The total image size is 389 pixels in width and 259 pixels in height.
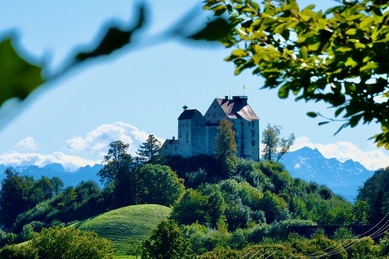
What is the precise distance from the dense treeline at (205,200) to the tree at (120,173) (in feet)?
0.31

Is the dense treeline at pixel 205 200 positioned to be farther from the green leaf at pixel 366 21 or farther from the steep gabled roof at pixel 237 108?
the green leaf at pixel 366 21

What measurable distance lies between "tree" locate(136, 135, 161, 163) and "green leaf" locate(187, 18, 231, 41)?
220 feet

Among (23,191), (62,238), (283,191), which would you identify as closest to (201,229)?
(62,238)

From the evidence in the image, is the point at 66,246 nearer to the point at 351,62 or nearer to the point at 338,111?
the point at 338,111

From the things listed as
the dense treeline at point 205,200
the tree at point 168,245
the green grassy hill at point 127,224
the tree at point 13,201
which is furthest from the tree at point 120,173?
the tree at point 168,245

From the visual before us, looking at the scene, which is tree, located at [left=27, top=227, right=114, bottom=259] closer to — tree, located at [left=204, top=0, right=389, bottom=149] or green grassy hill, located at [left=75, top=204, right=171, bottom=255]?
green grassy hill, located at [left=75, top=204, right=171, bottom=255]

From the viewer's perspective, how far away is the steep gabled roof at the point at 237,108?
6662 centimetres

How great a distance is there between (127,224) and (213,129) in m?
15.3

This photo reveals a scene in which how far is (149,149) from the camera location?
6844cm

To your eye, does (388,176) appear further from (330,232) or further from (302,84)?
(302,84)

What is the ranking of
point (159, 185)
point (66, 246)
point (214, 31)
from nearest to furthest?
1. point (214, 31)
2. point (66, 246)
3. point (159, 185)

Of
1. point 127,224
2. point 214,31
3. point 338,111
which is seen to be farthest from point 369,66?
point 127,224

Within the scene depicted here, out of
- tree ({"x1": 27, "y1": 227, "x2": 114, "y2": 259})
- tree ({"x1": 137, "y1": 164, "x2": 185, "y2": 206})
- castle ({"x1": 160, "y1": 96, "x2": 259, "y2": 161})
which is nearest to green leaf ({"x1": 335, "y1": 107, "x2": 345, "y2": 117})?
tree ({"x1": 27, "y1": 227, "x2": 114, "y2": 259})

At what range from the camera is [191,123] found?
63.1 meters
